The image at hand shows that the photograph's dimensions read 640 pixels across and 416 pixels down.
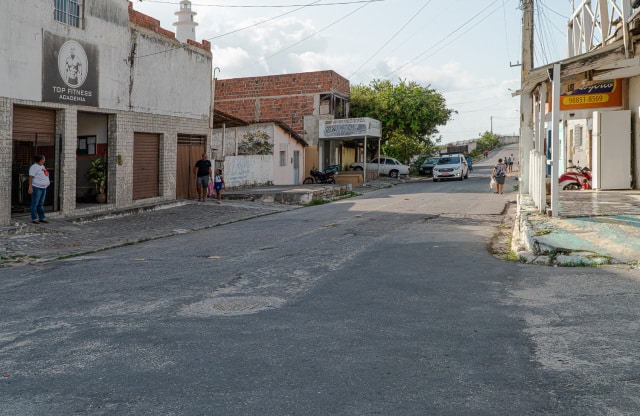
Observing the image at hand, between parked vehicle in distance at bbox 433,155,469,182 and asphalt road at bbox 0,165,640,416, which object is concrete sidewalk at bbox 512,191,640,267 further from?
parked vehicle in distance at bbox 433,155,469,182

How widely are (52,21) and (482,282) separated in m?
12.8

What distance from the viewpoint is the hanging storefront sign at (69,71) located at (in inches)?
583

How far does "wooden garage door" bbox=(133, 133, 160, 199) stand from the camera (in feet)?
62.2

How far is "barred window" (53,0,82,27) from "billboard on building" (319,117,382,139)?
23266 millimetres

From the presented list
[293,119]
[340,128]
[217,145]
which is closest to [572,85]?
[217,145]

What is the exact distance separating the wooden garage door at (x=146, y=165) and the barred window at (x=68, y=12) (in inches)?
156

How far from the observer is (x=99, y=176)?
18.0 metres

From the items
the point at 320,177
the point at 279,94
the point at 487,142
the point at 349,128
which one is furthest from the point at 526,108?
the point at 487,142

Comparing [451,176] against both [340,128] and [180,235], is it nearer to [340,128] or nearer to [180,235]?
[340,128]

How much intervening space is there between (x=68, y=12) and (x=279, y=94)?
2673 cm

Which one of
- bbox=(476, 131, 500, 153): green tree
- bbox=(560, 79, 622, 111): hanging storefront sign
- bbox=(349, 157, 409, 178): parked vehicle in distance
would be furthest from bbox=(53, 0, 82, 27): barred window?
bbox=(476, 131, 500, 153): green tree

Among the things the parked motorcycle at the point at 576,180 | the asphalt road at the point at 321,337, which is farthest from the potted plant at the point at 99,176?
the parked motorcycle at the point at 576,180

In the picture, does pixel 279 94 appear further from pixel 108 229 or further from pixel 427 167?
pixel 108 229

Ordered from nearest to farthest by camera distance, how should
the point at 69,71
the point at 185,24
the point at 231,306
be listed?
the point at 231,306, the point at 69,71, the point at 185,24
